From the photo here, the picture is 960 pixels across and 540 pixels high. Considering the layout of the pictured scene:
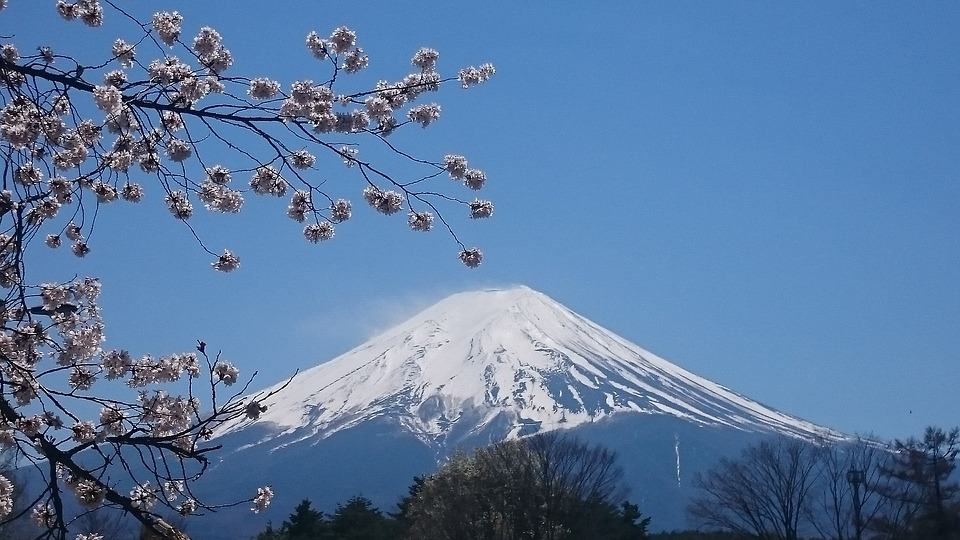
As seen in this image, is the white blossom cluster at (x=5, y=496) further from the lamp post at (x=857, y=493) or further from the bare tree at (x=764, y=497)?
the bare tree at (x=764, y=497)

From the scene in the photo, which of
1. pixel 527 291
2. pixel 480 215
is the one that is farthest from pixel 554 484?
pixel 527 291

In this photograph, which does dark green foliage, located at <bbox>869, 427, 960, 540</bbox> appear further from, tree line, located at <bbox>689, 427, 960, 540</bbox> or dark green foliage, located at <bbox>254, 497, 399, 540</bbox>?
dark green foliage, located at <bbox>254, 497, 399, 540</bbox>

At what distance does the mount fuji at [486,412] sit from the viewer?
13000 centimetres

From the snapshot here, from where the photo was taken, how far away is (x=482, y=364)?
14812 centimetres

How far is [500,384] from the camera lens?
141 m

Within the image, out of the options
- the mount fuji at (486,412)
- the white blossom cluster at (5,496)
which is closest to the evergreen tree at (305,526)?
the white blossom cluster at (5,496)

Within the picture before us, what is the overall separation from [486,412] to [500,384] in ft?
25.4

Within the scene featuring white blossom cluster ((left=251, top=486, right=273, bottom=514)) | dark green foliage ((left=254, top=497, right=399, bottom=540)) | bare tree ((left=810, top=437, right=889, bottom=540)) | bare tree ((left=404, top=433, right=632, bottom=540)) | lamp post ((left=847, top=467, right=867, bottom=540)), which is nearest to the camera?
white blossom cluster ((left=251, top=486, right=273, bottom=514))

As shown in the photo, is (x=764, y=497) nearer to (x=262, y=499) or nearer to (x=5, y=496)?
(x=262, y=499)

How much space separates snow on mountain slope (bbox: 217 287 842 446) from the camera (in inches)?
5266

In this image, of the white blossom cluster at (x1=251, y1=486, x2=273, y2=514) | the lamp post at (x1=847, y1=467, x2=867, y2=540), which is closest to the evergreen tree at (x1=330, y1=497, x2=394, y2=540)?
the lamp post at (x1=847, y1=467, x2=867, y2=540)

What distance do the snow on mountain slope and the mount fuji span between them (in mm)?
Answer: 197

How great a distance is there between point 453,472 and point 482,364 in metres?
116

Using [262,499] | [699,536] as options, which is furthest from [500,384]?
[262,499]
